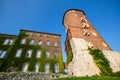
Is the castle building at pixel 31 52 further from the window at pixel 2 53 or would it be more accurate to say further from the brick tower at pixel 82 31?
the brick tower at pixel 82 31

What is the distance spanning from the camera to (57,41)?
28.6m

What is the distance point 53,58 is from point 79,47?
7.51 metres

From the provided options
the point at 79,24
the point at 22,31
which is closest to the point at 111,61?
the point at 79,24

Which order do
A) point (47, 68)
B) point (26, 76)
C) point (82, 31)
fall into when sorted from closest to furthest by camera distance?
point (26, 76), point (47, 68), point (82, 31)

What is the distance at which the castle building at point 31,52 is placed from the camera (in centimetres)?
2119

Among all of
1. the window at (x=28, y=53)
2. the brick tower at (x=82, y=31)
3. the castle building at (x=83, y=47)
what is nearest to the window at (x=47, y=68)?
the castle building at (x=83, y=47)

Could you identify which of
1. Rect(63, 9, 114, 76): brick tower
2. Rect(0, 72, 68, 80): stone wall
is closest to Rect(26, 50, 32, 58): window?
Rect(0, 72, 68, 80): stone wall

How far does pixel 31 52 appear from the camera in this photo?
78.9ft

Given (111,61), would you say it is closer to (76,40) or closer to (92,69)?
(92,69)

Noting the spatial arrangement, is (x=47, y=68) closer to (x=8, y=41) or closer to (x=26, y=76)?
(x=26, y=76)

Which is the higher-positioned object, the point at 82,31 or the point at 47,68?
the point at 82,31

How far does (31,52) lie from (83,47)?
42.8 ft

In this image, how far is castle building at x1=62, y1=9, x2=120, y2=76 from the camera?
58.4 ft

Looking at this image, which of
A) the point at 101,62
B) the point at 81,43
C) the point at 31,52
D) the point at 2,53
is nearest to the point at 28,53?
the point at 31,52
